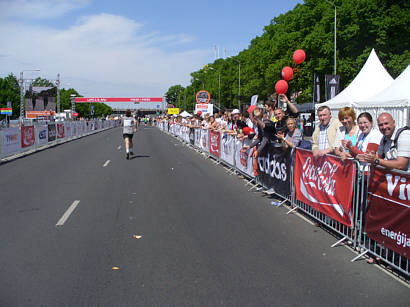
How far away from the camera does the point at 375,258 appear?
5234 mm

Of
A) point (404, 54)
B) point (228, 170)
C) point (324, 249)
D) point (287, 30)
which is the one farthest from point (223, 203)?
point (287, 30)

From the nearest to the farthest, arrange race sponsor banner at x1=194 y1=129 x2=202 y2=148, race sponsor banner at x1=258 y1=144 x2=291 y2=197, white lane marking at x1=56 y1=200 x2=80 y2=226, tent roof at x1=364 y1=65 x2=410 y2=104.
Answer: white lane marking at x1=56 y1=200 x2=80 y2=226
race sponsor banner at x1=258 y1=144 x2=291 y2=197
tent roof at x1=364 y1=65 x2=410 y2=104
race sponsor banner at x1=194 y1=129 x2=202 y2=148

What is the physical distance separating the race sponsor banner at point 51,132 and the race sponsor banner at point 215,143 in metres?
12.1

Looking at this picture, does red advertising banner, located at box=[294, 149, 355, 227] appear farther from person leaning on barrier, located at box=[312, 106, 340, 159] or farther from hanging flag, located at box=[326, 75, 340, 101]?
hanging flag, located at box=[326, 75, 340, 101]

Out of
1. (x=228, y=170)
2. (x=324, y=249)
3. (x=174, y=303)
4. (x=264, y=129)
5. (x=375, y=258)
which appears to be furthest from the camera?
(x=228, y=170)

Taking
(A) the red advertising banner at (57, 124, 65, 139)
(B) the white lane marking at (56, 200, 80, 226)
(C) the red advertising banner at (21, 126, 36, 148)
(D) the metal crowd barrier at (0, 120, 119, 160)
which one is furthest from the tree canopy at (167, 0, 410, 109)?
(B) the white lane marking at (56, 200, 80, 226)

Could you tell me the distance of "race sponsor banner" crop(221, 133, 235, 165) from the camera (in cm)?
1320

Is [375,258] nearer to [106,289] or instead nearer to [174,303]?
[174,303]

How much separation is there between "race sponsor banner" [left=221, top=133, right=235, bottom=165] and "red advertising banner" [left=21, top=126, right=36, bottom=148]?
998 cm

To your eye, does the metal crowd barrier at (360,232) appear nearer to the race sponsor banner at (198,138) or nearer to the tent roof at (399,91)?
the tent roof at (399,91)

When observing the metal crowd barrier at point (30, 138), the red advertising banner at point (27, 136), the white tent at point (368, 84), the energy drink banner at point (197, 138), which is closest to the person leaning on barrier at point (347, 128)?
the metal crowd barrier at point (30, 138)

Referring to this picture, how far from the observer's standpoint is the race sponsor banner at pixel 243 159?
10844 mm

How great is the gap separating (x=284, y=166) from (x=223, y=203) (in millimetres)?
1391

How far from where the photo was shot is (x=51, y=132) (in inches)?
1030
